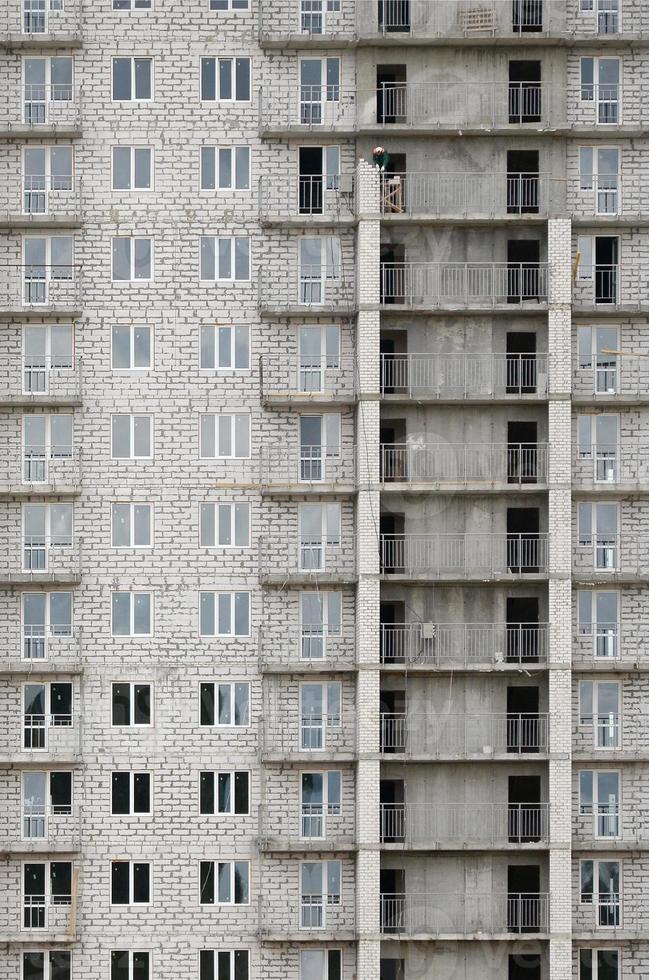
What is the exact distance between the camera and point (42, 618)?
159 ft

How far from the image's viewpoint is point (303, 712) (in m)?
48.2

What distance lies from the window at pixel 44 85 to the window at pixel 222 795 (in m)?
22.3

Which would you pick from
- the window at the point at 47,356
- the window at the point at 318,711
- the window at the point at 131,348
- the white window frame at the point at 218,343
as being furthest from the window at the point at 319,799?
the window at the point at 47,356

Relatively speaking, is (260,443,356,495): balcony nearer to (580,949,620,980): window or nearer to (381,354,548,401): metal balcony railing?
(381,354,548,401): metal balcony railing

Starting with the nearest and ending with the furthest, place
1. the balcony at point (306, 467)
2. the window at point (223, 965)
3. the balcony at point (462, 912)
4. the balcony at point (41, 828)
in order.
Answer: the balcony at point (462, 912), the balcony at point (41, 828), the window at point (223, 965), the balcony at point (306, 467)

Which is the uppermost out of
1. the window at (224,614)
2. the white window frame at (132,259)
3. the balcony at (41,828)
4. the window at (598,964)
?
the white window frame at (132,259)

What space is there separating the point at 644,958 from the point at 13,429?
26.8 m

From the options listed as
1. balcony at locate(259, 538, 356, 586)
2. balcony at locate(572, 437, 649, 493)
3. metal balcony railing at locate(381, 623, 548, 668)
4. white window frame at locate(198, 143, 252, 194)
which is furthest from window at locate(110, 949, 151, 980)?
white window frame at locate(198, 143, 252, 194)

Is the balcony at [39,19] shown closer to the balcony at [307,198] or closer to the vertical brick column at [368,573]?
the balcony at [307,198]

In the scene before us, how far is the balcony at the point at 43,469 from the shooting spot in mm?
48406

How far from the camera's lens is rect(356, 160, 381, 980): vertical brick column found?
46.5 meters

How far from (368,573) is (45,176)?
16915mm

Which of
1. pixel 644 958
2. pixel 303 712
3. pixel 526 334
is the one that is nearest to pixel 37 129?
pixel 526 334

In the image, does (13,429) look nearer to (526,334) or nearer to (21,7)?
(21,7)
